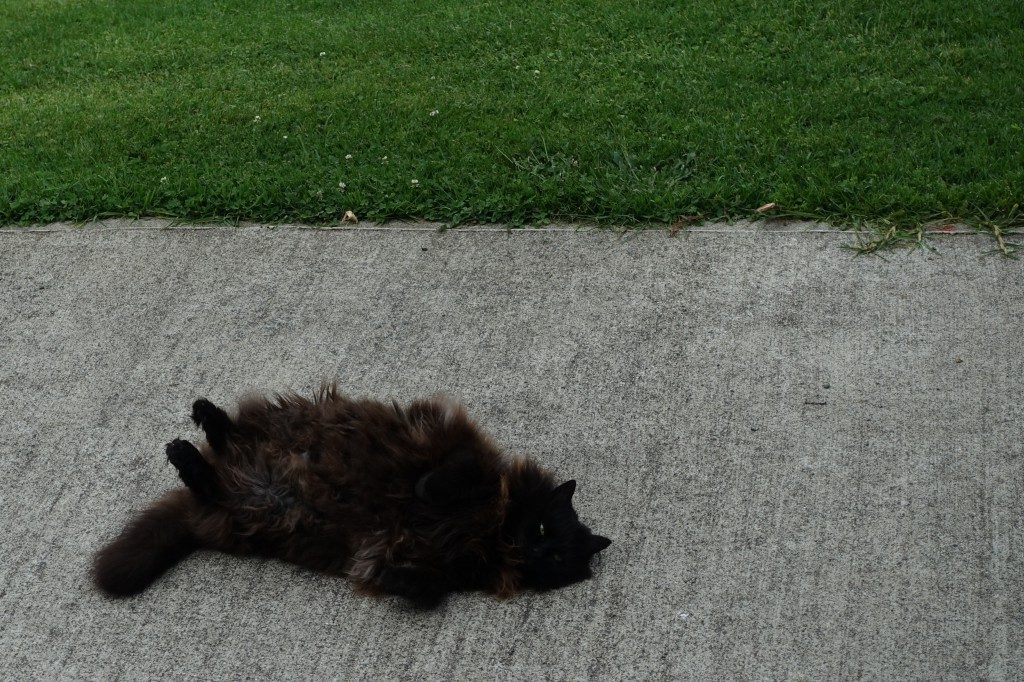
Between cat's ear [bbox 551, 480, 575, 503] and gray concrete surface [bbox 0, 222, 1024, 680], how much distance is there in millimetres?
270

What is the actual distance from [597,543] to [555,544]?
0.45ft

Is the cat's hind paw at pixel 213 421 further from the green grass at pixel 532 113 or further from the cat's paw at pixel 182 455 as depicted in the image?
the green grass at pixel 532 113

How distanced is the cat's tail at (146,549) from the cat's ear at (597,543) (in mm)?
1377

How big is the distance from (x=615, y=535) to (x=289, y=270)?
7.70 feet

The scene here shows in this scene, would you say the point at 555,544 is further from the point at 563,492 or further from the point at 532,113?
the point at 532,113

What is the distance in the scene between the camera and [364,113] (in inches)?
249

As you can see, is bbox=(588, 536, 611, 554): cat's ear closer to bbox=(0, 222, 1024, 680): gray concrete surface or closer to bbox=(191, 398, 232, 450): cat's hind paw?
bbox=(0, 222, 1024, 680): gray concrete surface

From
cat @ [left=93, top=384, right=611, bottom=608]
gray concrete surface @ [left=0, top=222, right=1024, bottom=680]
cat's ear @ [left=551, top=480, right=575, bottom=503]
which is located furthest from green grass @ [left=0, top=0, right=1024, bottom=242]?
cat's ear @ [left=551, top=480, right=575, bottom=503]

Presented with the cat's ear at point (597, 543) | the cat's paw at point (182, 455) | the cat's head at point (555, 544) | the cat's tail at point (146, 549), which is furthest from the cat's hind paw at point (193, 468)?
the cat's ear at point (597, 543)

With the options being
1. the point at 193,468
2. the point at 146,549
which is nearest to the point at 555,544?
the point at 193,468

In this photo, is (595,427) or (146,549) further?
(595,427)

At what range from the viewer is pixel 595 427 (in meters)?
3.96

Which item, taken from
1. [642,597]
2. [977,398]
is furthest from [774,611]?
[977,398]

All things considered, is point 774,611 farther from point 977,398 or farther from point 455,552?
point 977,398
